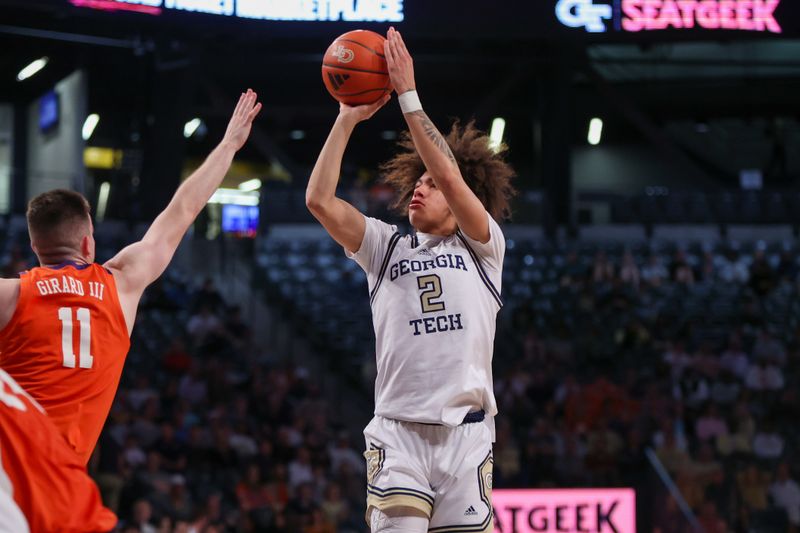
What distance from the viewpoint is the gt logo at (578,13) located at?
15.7 metres

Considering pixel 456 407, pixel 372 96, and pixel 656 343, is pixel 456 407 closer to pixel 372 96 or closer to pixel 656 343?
pixel 372 96

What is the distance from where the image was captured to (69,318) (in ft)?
12.8

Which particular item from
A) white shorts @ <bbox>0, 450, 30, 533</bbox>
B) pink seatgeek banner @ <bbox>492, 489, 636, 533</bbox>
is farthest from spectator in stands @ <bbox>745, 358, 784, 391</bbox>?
white shorts @ <bbox>0, 450, 30, 533</bbox>

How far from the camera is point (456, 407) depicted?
4.74 meters

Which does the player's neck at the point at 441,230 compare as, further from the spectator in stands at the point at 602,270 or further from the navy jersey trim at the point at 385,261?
the spectator in stands at the point at 602,270

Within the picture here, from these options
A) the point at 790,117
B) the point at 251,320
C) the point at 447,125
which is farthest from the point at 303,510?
the point at 790,117

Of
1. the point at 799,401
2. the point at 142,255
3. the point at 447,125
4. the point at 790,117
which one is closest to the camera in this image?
the point at 142,255

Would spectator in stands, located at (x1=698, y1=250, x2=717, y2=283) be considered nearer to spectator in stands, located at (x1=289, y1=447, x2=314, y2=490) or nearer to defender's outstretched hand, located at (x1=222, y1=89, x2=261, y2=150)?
spectator in stands, located at (x1=289, y1=447, x2=314, y2=490)

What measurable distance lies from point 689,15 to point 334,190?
13.0 metres

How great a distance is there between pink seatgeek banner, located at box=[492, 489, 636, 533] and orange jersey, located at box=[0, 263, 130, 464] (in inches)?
167

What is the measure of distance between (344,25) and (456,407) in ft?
37.3

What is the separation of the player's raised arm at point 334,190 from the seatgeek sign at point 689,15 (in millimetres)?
11821

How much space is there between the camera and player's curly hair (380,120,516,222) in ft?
17.4

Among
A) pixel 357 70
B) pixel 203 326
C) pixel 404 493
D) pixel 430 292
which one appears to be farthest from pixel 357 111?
pixel 203 326
